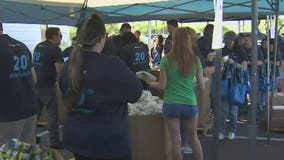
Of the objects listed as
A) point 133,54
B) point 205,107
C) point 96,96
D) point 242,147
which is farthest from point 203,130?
point 96,96

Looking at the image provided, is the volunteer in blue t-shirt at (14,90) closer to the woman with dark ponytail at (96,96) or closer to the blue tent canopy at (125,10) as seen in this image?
the woman with dark ponytail at (96,96)

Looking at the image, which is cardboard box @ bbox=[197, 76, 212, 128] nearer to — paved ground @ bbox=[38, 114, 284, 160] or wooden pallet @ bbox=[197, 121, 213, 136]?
wooden pallet @ bbox=[197, 121, 213, 136]

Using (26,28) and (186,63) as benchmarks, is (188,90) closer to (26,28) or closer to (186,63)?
(186,63)

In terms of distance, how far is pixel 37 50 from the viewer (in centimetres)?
611

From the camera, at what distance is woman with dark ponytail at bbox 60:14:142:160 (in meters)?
2.60

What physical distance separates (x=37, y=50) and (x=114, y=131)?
3.70 meters

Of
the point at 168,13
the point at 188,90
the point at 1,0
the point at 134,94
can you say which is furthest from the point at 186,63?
the point at 168,13

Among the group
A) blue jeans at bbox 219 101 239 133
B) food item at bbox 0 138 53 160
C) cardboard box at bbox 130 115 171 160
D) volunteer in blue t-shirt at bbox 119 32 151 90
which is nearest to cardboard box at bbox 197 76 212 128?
blue jeans at bbox 219 101 239 133

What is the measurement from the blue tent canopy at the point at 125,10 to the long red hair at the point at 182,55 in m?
4.41

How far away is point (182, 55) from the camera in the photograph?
439 cm

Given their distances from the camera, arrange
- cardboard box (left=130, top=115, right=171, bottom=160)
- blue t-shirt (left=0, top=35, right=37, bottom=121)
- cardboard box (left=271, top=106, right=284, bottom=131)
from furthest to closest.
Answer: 1. cardboard box (left=271, top=106, right=284, bottom=131)
2. cardboard box (left=130, top=115, right=171, bottom=160)
3. blue t-shirt (left=0, top=35, right=37, bottom=121)

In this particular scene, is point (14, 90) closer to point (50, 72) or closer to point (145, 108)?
point (145, 108)

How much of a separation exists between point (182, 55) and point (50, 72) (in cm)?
233

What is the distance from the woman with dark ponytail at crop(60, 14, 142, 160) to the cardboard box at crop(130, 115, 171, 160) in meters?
2.20
